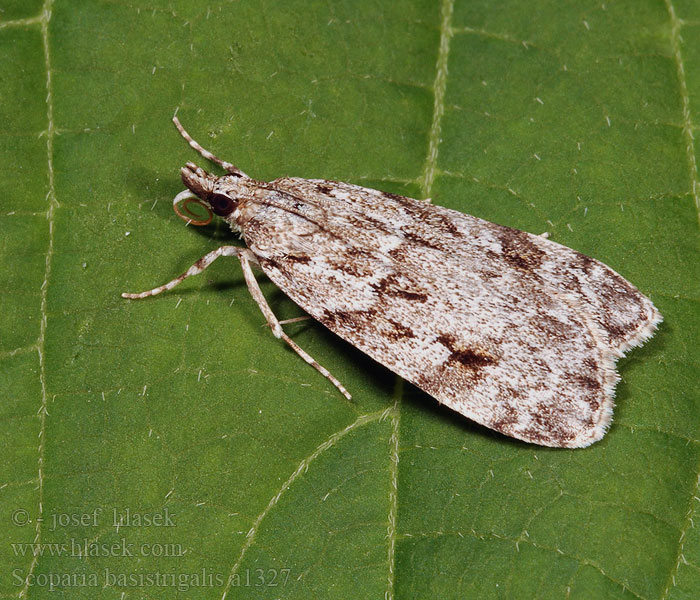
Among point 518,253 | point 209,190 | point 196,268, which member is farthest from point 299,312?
point 518,253

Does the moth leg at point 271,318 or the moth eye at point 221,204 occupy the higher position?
the moth eye at point 221,204

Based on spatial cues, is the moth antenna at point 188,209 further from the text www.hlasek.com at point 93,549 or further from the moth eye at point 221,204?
the text www.hlasek.com at point 93,549

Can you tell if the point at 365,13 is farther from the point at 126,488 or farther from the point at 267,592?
the point at 267,592

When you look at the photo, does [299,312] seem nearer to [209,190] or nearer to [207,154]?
[209,190]

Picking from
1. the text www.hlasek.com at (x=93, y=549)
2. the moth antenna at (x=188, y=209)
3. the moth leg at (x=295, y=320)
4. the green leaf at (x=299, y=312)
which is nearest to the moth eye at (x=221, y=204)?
the moth antenna at (x=188, y=209)

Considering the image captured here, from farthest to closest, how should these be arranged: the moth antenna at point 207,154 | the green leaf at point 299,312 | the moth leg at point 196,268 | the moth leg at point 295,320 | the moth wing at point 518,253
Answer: the moth antenna at point 207,154, the moth leg at point 295,320, the moth leg at point 196,268, the moth wing at point 518,253, the green leaf at point 299,312

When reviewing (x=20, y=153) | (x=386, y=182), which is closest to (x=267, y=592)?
(x=386, y=182)

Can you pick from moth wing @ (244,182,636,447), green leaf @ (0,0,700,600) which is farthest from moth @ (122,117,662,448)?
green leaf @ (0,0,700,600)
